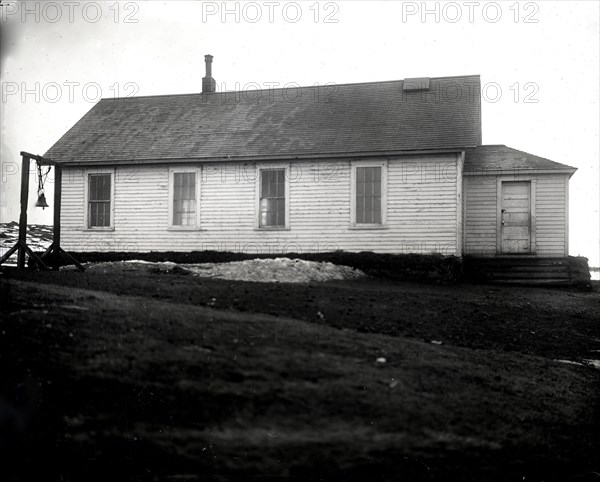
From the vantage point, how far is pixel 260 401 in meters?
5.24

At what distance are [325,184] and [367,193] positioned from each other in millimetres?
1380

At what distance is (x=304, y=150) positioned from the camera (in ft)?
66.5

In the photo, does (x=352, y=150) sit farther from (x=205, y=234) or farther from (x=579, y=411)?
(x=579, y=411)

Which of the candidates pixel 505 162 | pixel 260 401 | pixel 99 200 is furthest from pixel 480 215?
pixel 260 401

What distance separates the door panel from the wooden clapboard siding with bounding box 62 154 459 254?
2.74 meters

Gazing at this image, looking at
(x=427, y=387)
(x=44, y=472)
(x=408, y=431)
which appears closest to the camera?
(x=44, y=472)

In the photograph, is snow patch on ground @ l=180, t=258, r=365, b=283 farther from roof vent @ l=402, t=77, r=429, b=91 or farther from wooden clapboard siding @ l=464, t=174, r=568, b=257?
roof vent @ l=402, t=77, r=429, b=91

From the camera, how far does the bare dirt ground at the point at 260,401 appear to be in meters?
4.50

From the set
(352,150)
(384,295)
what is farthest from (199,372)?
(352,150)

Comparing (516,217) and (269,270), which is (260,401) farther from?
(516,217)

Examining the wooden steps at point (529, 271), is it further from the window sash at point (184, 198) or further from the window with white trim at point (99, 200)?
the window with white trim at point (99, 200)

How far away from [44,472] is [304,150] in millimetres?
16720

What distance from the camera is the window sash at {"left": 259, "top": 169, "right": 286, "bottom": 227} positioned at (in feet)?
A: 67.3

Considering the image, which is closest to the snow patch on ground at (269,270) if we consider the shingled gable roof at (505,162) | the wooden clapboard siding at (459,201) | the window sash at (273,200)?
the window sash at (273,200)
